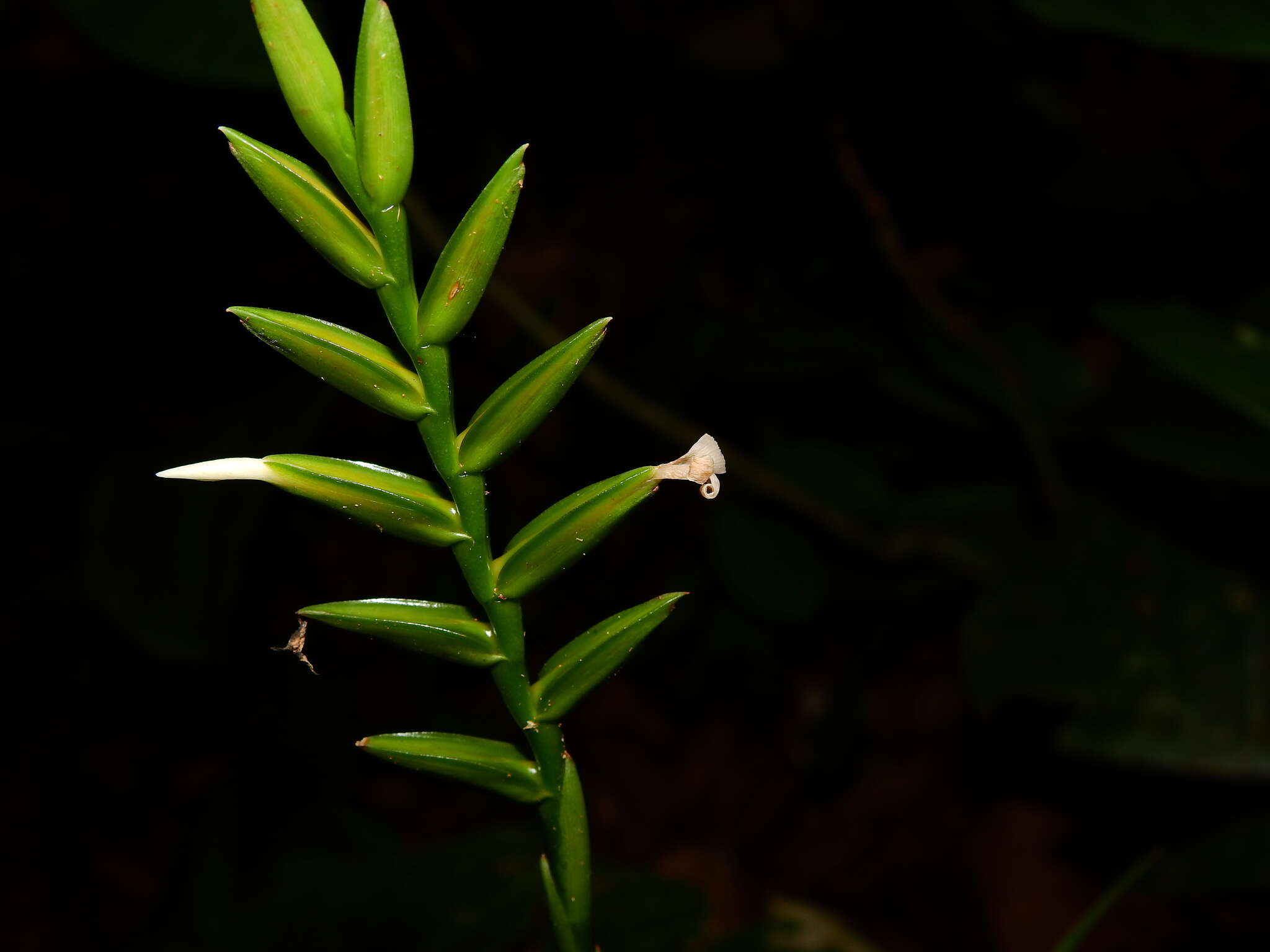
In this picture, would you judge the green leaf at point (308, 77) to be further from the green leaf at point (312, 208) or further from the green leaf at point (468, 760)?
the green leaf at point (468, 760)

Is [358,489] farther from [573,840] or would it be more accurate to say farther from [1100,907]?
[1100,907]

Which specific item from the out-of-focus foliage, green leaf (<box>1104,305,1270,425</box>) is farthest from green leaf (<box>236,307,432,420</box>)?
the out-of-focus foliage

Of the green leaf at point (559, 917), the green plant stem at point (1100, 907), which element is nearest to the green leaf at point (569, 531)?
the green leaf at point (559, 917)

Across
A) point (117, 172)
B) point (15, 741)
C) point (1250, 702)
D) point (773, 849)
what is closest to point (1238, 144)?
point (1250, 702)

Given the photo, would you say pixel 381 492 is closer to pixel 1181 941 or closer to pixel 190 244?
pixel 1181 941

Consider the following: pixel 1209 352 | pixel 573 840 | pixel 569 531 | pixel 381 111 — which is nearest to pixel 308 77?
pixel 381 111

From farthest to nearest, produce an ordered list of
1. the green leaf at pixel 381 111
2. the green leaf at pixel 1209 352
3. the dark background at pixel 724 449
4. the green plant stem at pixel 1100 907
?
the dark background at pixel 724 449, the green leaf at pixel 1209 352, the green plant stem at pixel 1100 907, the green leaf at pixel 381 111
